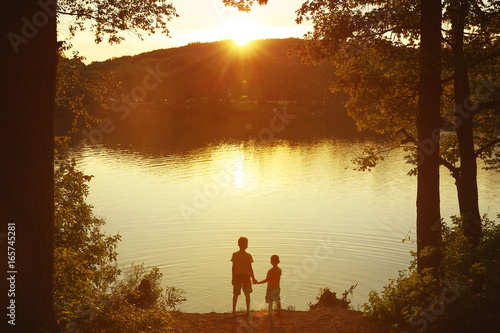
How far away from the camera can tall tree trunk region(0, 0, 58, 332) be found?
305 inches

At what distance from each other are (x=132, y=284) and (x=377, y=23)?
12.9 meters

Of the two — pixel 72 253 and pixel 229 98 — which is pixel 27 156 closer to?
pixel 72 253

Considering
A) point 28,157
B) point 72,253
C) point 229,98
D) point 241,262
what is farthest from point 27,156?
point 229,98

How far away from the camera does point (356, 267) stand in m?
27.6

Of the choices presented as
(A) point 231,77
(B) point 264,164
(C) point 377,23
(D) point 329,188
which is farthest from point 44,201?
(A) point 231,77

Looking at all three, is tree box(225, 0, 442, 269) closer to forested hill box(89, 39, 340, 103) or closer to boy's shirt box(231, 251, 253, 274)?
boy's shirt box(231, 251, 253, 274)

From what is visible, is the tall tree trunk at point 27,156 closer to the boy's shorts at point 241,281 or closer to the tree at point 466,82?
the boy's shorts at point 241,281

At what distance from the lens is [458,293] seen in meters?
9.95

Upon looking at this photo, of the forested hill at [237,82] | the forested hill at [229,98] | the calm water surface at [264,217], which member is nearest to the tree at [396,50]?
the calm water surface at [264,217]

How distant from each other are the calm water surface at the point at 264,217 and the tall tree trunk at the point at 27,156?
14.3 m

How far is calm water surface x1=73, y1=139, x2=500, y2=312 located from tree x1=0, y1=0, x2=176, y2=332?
558 inches

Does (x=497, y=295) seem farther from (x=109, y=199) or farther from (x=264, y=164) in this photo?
(x=264, y=164)

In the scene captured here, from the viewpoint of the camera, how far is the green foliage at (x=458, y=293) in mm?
9469

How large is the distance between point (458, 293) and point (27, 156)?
7954mm
